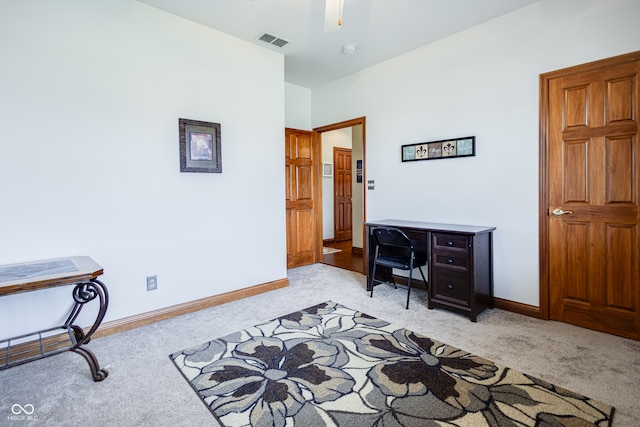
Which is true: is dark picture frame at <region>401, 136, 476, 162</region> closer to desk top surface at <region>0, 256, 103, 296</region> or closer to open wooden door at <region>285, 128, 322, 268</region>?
open wooden door at <region>285, 128, 322, 268</region>

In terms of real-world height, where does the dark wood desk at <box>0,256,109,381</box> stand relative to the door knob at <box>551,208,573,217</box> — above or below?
below

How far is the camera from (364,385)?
1879mm

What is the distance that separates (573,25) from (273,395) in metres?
3.56

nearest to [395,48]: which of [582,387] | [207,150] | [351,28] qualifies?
[351,28]

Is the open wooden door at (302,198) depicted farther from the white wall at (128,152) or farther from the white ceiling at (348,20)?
the white ceiling at (348,20)

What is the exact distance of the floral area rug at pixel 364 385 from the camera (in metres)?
1.61

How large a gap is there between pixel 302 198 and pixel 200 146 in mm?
2090

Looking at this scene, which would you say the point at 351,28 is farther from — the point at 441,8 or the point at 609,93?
the point at 609,93

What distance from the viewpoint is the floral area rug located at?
5.29ft

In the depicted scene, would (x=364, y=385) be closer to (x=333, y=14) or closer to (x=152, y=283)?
(x=152, y=283)

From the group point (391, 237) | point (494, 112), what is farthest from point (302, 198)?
point (494, 112)

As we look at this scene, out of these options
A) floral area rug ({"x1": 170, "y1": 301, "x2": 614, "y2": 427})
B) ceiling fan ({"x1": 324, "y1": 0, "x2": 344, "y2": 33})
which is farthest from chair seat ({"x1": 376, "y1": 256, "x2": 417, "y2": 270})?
ceiling fan ({"x1": 324, "y1": 0, "x2": 344, "y2": 33})

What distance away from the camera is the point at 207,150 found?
3186 mm

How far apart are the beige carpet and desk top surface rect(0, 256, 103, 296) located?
2.13 feet
